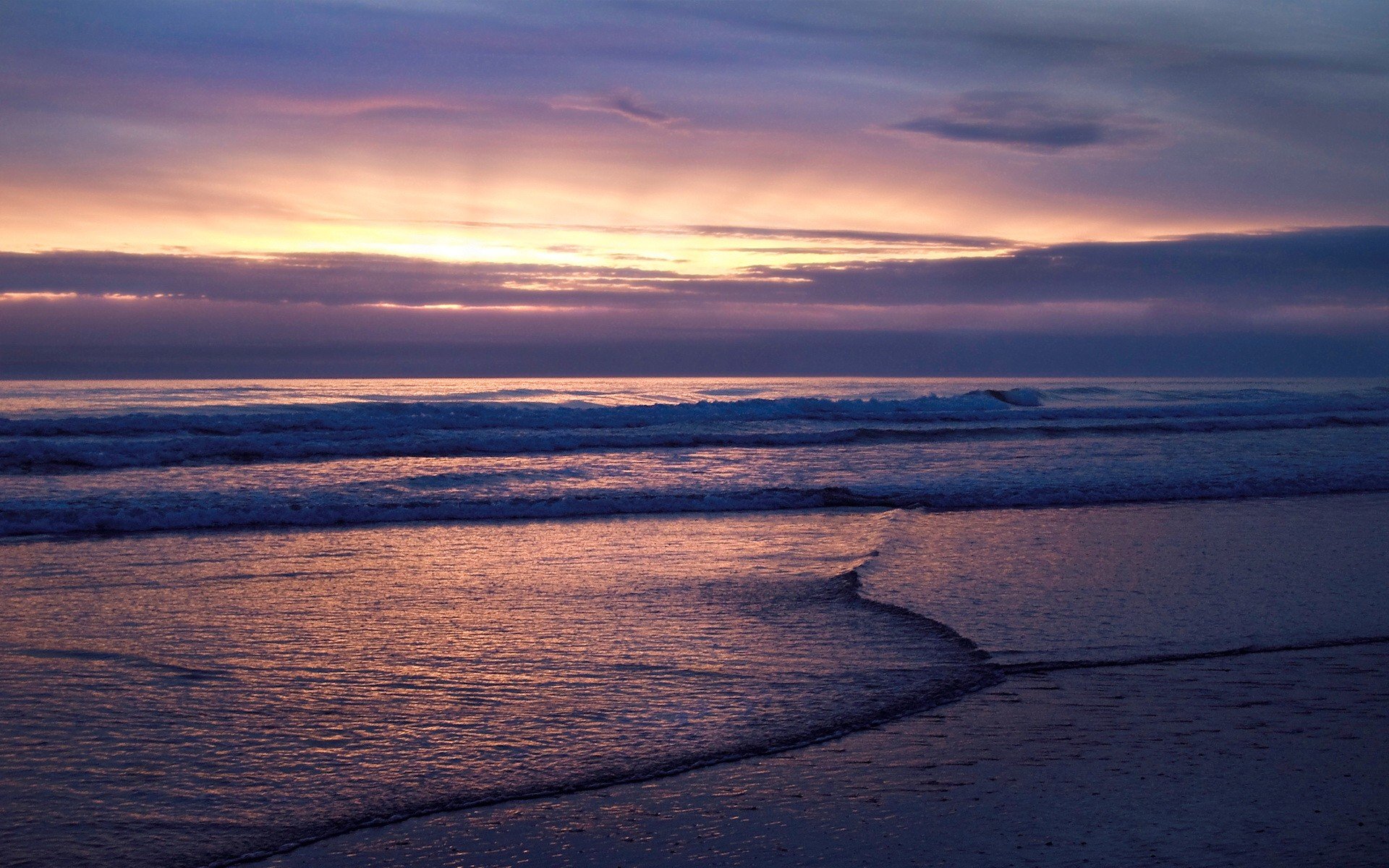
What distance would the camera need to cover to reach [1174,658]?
512cm

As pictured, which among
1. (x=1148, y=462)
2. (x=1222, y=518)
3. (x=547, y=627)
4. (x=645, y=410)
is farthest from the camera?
(x=645, y=410)

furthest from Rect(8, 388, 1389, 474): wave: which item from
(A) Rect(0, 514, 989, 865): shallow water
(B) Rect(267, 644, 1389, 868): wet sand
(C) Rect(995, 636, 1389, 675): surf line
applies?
(C) Rect(995, 636, 1389, 675): surf line

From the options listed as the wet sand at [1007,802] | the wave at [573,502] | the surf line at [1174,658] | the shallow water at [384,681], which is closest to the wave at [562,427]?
the wave at [573,502]

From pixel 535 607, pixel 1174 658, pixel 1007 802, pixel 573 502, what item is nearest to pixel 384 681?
pixel 535 607

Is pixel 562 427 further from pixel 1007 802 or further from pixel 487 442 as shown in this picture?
pixel 1007 802

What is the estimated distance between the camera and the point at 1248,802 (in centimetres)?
338

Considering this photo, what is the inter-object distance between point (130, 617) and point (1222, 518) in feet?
34.2

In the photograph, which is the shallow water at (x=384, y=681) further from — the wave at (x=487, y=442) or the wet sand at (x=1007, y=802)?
the wave at (x=487, y=442)

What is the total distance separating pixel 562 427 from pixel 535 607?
20.3 metres

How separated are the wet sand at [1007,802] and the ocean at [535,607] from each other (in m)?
0.20

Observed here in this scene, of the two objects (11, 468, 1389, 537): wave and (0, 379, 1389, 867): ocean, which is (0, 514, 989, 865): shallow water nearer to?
(0, 379, 1389, 867): ocean

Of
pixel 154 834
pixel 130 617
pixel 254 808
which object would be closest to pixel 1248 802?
pixel 254 808

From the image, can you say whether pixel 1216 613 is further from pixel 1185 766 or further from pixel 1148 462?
pixel 1148 462

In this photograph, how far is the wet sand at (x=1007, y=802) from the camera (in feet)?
9.92
